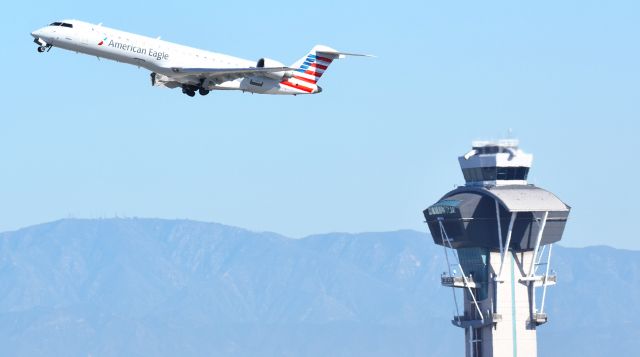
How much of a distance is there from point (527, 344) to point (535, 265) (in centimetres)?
991

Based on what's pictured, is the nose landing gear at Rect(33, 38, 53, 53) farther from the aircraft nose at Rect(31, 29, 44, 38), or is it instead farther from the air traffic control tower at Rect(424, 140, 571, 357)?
the air traffic control tower at Rect(424, 140, 571, 357)

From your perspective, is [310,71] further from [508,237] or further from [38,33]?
[508,237]

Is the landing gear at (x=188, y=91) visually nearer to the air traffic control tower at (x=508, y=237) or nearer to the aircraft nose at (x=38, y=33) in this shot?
the aircraft nose at (x=38, y=33)

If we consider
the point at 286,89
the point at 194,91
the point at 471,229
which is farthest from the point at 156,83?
the point at 471,229

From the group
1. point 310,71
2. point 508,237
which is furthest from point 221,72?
point 508,237

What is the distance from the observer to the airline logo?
12262 centimetres

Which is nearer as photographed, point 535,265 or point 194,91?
point 194,91

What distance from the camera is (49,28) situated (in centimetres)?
10975

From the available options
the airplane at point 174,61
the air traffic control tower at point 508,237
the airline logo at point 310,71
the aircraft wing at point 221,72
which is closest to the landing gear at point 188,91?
the airplane at point 174,61

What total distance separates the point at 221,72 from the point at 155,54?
191 inches

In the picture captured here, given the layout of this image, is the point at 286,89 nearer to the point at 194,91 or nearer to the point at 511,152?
the point at 194,91

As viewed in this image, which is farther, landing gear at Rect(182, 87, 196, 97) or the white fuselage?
landing gear at Rect(182, 87, 196, 97)

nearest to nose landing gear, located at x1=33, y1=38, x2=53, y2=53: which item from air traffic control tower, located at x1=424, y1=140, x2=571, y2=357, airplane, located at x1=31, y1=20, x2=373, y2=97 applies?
airplane, located at x1=31, y1=20, x2=373, y2=97

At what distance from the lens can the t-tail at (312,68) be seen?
122188mm
